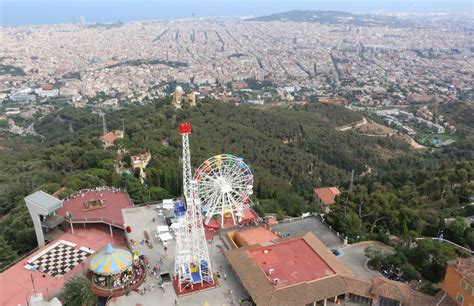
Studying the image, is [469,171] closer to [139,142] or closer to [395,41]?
[139,142]

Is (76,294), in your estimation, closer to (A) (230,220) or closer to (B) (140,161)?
(A) (230,220)

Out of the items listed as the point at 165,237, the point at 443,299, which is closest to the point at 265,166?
the point at 165,237

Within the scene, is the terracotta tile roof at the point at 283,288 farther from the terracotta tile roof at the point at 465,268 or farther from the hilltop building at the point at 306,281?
the terracotta tile roof at the point at 465,268

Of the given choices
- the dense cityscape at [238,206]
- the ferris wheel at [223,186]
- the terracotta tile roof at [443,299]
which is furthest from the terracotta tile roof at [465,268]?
the ferris wheel at [223,186]

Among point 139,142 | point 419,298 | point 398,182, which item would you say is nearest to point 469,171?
point 398,182

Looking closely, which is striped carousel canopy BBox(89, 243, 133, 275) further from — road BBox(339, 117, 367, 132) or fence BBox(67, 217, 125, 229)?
road BBox(339, 117, 367, 132)
